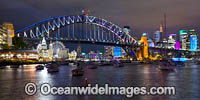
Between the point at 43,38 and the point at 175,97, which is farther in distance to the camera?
the point at 43,38

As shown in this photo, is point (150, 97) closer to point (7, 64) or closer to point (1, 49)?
point (7, 64)

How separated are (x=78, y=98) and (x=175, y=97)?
748 cm

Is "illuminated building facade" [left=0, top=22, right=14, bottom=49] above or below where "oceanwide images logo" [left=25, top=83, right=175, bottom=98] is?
above

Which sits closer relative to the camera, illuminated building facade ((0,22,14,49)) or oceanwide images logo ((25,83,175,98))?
oceanwide images logo ((25,83,175,98))

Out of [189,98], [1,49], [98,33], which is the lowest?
[189,98]

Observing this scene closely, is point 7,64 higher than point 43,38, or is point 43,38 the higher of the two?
point 43,38

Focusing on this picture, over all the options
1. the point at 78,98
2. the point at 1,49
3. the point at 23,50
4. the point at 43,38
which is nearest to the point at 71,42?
the point at 43,38

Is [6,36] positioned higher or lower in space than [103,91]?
higher

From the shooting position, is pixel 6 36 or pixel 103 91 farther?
pixel 6 36

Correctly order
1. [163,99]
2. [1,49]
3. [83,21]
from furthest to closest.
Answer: [83,21] → [1,49] → [163,99]

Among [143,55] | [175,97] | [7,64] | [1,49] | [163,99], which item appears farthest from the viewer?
[143,55]

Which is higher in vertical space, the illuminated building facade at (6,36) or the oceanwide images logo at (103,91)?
the illuminated building facade at (6,36)

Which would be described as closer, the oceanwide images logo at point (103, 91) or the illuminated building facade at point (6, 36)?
the oceanwide images logo at point (103, 91)

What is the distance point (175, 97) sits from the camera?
68.3 feet
